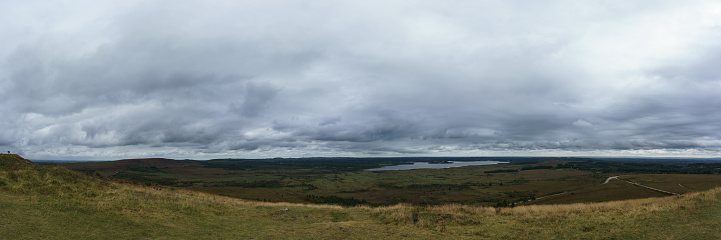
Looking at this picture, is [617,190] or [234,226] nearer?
[234,226]

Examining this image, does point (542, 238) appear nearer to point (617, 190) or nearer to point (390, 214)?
point (390, 214)

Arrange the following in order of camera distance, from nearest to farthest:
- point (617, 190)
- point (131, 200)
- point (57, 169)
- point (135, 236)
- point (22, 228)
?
point (22, 228), point (135, 236), point (131, 200), point (57, 169), point (617, 190)

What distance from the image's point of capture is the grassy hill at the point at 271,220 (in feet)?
47.3

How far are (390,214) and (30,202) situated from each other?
68.3 feet

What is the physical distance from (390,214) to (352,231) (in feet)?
20.2

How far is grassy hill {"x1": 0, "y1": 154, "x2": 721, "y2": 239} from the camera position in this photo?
14422 mm

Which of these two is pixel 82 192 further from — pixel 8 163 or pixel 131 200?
pixel 8 163

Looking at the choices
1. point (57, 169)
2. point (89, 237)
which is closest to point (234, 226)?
point (89, 237)

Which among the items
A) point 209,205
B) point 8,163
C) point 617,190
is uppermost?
point 8,163

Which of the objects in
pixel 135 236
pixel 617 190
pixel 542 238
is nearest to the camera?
pixel 135 236

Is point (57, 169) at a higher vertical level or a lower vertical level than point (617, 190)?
higher

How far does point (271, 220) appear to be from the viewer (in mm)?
21391

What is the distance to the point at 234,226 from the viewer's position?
18531 mm

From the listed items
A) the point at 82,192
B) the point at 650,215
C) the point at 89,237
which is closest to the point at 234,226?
the point at 89,237
